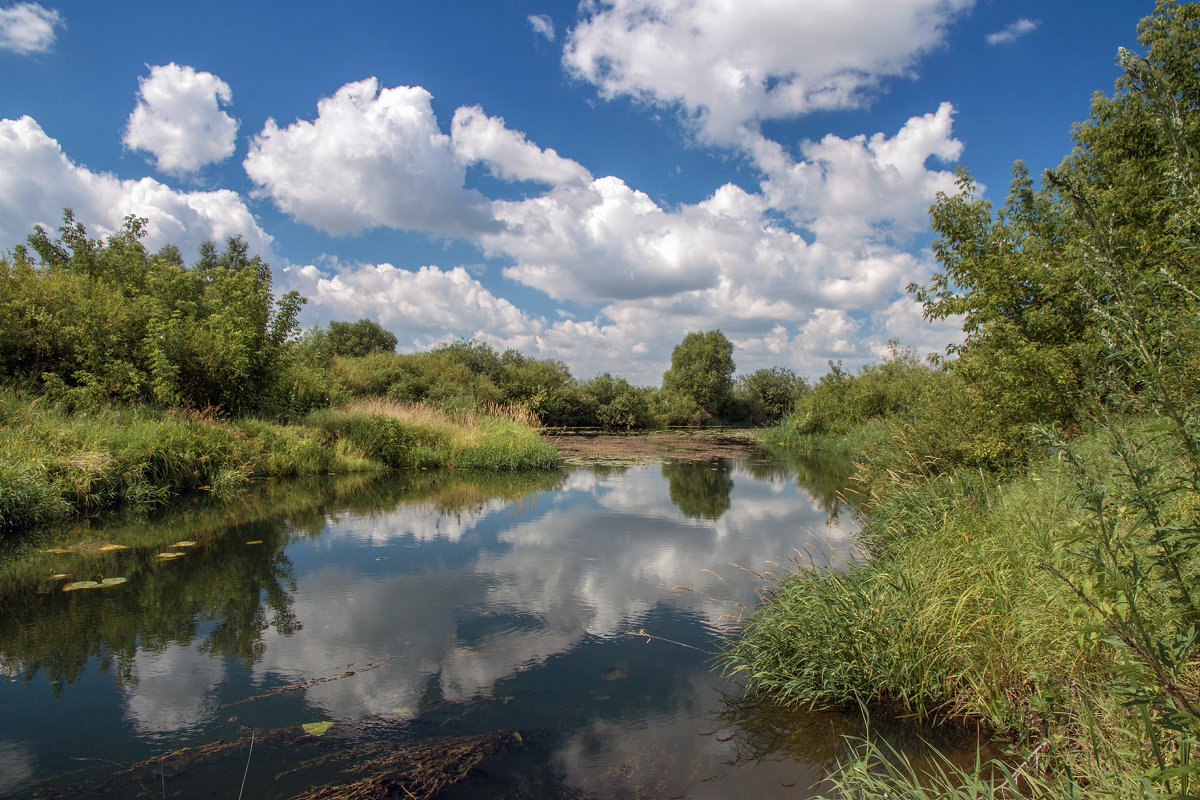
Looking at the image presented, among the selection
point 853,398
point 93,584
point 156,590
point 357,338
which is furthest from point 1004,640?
point 357,338

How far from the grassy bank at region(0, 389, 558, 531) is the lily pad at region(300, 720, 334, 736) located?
768 centimetres

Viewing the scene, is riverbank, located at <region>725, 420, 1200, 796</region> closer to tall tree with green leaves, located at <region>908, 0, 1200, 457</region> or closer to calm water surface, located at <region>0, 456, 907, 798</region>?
calm water surface, located at <region>0, 456, 907, 798</region>

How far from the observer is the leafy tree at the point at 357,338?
1768 inches

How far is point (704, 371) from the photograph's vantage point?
179ft

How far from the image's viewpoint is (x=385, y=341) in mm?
50312

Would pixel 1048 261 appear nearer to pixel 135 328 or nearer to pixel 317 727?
pixel 317 727

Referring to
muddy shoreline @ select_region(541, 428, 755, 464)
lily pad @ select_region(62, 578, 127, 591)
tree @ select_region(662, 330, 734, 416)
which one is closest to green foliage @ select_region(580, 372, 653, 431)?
tree @ select_region(662, 330, 734, 416)

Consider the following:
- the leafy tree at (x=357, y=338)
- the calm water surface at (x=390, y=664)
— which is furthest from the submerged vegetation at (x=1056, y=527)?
the leafy tree at (x=357, y=338)

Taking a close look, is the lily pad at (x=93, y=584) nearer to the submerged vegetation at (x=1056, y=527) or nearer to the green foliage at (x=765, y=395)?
the submerged vegetation at (x=1056, y=527)

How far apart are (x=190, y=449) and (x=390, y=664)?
9.93 metres

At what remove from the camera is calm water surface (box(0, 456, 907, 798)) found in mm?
3348

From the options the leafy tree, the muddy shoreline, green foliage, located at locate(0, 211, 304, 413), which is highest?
the leafy tree

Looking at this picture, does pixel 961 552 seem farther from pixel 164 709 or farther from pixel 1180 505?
pixel 164 709

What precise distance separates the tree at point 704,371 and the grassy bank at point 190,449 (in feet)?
116
